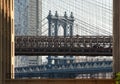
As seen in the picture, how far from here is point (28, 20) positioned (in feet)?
364

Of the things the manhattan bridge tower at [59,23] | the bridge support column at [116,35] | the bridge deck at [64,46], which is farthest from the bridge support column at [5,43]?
the manhattan bridge tower at [59,23]

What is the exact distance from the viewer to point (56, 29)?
108 metres

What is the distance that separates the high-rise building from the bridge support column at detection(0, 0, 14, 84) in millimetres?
66322

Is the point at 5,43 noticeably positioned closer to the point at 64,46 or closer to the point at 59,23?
the point at 64,46

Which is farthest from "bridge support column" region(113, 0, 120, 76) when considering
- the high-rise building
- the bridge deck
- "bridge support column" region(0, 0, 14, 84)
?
the high-rise building

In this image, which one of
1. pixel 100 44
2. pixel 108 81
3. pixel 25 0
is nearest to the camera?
pixel 108 81

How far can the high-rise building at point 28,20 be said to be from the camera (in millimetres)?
101938

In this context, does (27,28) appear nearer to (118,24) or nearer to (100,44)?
(100,44)

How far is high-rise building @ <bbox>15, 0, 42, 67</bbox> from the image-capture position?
102 meters

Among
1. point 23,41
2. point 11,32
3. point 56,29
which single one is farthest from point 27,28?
point 11,32

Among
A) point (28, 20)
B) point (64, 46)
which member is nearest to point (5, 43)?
point (64, 46)

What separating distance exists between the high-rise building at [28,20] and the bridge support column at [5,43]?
66322mm

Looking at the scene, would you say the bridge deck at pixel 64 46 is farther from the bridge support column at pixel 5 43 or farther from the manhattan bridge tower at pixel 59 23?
the manhattan bridge tower at pixel 59 23

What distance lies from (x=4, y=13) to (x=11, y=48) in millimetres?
1963
